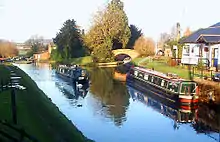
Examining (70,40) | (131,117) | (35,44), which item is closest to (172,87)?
(131,117)

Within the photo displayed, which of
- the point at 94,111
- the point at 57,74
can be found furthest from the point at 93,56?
the point at 94,111

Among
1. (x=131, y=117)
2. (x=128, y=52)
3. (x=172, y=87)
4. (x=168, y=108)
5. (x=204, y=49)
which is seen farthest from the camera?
(x=128, y=52)

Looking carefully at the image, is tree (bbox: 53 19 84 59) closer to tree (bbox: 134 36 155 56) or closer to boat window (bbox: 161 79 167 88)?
tree (bbox: 134 36 155 56)

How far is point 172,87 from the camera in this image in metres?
23.7

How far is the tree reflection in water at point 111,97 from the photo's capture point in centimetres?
1977

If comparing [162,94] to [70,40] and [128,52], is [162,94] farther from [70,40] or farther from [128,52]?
[70,40]

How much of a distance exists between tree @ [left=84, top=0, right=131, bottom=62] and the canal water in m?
27.2

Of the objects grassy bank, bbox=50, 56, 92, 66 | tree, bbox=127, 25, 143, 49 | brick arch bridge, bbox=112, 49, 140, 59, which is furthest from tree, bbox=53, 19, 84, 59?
tree, bbox=127, 25, 143, 49

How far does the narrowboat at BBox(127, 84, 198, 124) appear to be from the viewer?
1964 cm

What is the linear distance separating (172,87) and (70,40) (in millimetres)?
39158

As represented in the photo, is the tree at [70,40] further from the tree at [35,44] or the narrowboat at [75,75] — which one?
the narrowboat at [75,75]

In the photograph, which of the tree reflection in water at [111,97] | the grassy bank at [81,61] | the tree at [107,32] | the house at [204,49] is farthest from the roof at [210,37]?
the grassy bank at [81,61]

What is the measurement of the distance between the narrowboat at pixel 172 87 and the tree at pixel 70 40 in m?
31.9

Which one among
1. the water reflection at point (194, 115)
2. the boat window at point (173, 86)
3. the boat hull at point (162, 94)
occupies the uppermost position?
the boat window at point (173, 86)
